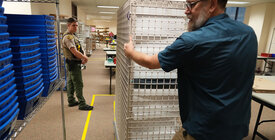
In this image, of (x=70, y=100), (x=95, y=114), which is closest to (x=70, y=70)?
(x=70, y=100)

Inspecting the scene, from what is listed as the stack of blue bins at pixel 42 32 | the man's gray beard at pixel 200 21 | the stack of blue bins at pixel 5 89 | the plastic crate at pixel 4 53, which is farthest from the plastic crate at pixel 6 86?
the man's gray beard at pixel 200 21

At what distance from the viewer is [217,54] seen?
911 mm

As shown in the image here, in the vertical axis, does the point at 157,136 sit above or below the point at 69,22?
below

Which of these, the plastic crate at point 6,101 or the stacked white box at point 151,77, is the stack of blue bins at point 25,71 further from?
the stacked white box at point 151,77

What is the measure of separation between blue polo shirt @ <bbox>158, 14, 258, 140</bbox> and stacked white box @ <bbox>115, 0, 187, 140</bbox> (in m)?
0.33

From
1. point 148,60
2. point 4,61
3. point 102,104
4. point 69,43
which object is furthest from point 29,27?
point 102,104

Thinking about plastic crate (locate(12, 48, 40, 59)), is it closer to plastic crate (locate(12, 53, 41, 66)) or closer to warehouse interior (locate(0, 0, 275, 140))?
plastic crate (locate(12, 53, 41, 66))

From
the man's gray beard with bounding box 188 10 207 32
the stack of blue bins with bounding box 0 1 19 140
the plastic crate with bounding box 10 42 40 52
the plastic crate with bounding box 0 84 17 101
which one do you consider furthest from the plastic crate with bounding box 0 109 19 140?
the man's gray beard with bounding box 188 10 207 32

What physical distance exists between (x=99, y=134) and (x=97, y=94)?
68.7 inches

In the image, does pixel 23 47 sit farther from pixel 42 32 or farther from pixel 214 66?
pixel 214 66

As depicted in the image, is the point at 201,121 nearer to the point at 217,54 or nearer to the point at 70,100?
the point at 217,54

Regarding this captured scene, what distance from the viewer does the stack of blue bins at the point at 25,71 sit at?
2.92 feet

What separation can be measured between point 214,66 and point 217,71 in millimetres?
32

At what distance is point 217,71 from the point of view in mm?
930
